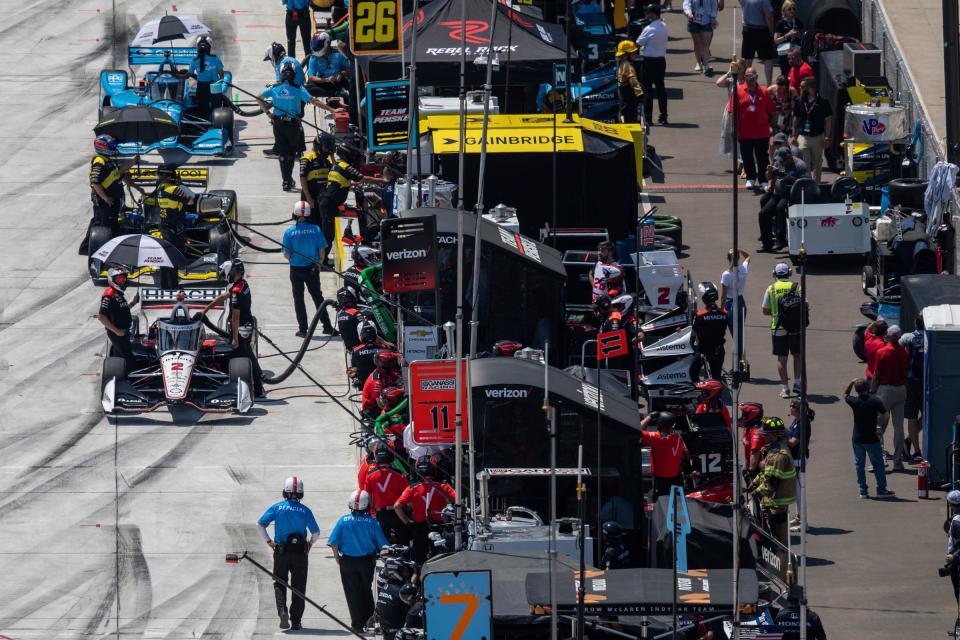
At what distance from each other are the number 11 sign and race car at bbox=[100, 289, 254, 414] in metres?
5.97

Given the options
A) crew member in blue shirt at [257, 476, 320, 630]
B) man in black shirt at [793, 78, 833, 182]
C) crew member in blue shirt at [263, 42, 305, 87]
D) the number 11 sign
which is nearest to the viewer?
the number 11 sign

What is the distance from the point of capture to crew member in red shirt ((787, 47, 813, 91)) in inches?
1175

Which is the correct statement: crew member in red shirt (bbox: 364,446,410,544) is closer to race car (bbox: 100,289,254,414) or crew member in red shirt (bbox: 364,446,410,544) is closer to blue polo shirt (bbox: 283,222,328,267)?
race car (bbox: 100,289,254,414)

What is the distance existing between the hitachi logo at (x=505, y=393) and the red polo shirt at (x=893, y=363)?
4833mm

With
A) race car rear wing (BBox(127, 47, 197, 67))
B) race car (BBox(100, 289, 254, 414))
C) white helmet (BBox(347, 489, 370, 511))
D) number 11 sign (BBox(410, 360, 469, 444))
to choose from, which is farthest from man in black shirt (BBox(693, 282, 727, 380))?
race car rear wing (BBox(127, 47, 197, 67))

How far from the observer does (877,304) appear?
23531mm

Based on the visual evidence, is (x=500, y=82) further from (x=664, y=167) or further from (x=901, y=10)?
(x=901, y=10)

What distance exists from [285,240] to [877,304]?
6.94 metres

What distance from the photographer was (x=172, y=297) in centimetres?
2384

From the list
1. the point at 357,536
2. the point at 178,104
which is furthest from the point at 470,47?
the point at 357,536

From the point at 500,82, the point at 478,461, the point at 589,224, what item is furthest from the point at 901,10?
the point at 478,461

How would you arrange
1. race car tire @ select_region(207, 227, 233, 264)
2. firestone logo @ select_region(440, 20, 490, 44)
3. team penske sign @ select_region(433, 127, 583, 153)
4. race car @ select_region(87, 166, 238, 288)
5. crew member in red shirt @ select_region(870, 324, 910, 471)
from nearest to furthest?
crew member in red shirt @ select_region(870, 324, 910, 471)
team penske sign @ select_region(433, 127, 583, 153)
race car @ select_region(87, 166, 238, 288)
race car tire @ select_region(207, 227, 233, 264)
firestone logo @ select_region(440, 20, 490, 44)

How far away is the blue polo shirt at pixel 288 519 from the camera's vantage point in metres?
17.4

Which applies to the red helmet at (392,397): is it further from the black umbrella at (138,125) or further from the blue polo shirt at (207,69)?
the blue polo shirt at (207,69)
